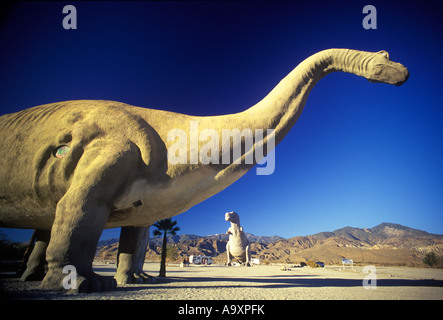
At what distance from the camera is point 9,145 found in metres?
5.07

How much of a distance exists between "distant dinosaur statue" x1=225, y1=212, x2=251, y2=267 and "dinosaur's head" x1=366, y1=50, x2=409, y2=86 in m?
20.4

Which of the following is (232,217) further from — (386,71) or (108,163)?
(108,163)

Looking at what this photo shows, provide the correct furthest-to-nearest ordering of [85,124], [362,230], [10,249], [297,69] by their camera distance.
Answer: [362,230]
[10,249]
[297,69]
[85,124]

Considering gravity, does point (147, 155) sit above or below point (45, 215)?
above

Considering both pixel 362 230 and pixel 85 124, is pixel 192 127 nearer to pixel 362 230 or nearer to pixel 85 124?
pixel 85 124

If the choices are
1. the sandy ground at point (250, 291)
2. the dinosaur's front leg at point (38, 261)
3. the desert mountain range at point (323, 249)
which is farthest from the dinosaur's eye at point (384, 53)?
the desert mountain range at point (323, 249)

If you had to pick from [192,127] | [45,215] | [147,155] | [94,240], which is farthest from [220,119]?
[45,215]

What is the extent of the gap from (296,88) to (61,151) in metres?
4.72

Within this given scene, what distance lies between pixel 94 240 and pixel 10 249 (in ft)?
63.2

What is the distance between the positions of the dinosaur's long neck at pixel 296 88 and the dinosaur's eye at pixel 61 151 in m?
3.43

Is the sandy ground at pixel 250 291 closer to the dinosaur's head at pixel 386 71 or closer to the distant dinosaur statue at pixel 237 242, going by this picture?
the dinosaur's head at pixel 386 71
